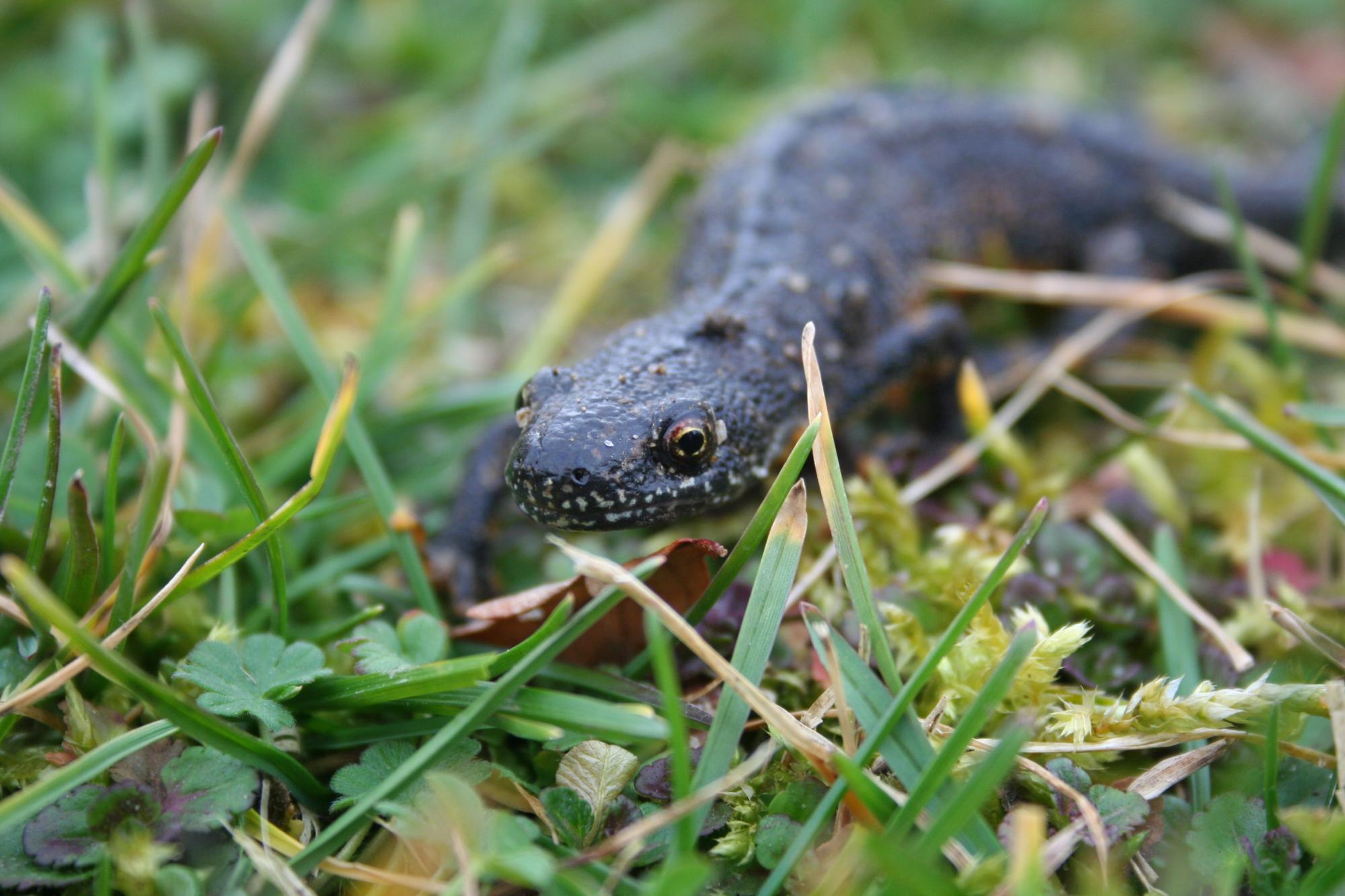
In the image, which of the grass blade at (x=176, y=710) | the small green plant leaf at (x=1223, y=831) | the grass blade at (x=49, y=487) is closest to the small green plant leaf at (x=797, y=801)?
the small green plant leaf at (x=1223, y=831)

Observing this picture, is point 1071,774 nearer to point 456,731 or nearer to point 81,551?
point 456,731

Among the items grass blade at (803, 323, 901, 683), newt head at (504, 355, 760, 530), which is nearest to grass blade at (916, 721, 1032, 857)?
grass blade at (803, 323, 901, 683)

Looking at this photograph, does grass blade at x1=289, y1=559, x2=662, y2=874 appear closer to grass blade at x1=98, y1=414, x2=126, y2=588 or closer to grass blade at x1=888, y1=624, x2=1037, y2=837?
grass blade at x1=888, y1=624, x2=1037, y2=837

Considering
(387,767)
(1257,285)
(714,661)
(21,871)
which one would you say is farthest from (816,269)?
(21,871)

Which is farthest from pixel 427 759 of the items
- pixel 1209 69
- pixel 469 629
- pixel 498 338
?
pixel 1209 69

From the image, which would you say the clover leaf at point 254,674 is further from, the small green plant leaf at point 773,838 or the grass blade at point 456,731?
the small green plant leaf at point 773,838

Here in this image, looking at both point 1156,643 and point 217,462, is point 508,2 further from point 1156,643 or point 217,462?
point 1156,643

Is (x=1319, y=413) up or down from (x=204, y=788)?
down
